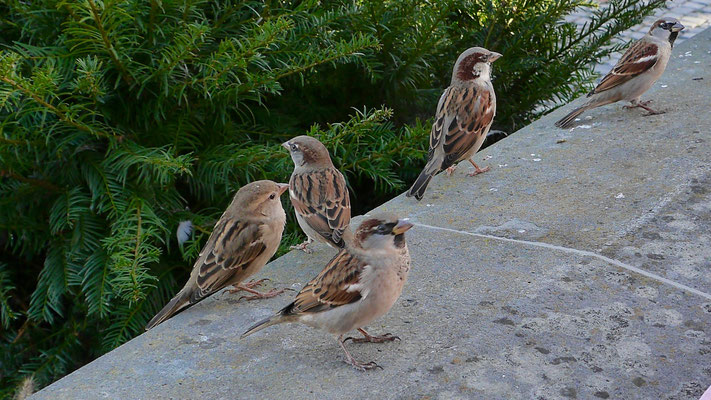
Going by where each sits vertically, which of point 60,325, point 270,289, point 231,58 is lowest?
point 60,325

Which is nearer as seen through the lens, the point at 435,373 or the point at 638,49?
the point at 435,373

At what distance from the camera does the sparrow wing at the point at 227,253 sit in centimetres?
329

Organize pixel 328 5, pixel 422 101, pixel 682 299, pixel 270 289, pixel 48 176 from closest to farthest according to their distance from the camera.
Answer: pixel 682 299
pixel 270 289
pixel 48 176
pixel 328 5
pixel 422 101

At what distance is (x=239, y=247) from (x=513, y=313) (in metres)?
1.14

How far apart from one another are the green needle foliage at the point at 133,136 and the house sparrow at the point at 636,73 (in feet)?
3.89

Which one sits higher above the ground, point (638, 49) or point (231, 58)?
point (231, 58)

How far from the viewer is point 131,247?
321 cm

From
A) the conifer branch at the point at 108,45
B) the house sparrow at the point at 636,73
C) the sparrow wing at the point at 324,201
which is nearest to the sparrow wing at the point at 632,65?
the house sparrow at the point at 636,73

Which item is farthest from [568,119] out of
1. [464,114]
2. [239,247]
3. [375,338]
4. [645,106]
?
[375,338]

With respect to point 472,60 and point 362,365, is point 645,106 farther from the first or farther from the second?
point 362,365

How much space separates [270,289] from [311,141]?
2.46 ft

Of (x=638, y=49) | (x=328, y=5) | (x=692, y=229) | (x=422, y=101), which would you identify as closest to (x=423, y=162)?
(x=422, y=101)

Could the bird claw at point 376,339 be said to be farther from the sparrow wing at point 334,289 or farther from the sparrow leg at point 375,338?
the sparrow wing at point 334,289

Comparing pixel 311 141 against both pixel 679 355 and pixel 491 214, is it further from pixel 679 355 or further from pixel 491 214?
pixel 679 355
